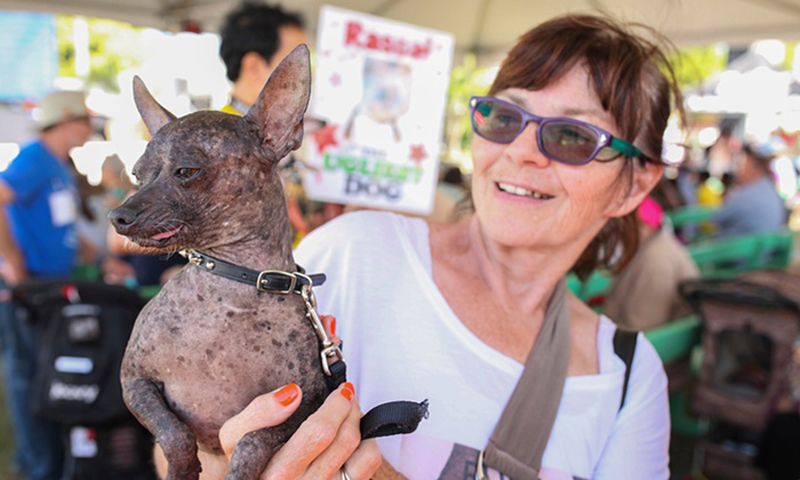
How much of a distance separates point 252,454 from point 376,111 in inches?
83.5

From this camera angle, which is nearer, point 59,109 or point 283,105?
point 283,105

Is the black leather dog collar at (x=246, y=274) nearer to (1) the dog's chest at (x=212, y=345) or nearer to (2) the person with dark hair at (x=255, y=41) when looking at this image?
(1) the dog's chest at (x=212, y=345)

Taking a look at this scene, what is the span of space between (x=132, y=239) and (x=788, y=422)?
147 inches

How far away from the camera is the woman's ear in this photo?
173 centimetres

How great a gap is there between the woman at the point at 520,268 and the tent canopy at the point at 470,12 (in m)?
3.36

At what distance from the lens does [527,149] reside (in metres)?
1.50

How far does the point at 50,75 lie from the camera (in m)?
6.54

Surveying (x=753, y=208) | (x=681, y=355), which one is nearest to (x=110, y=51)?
(x=753, y=208)

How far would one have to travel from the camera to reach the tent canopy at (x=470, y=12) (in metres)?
5.21

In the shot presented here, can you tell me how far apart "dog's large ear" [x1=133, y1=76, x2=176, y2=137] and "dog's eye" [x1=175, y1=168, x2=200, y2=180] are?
142mm

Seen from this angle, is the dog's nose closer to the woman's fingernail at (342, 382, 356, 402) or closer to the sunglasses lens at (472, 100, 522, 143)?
the woman's fingernail at (342, 382, 356, 402)

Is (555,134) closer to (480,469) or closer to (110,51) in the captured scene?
(480,469)

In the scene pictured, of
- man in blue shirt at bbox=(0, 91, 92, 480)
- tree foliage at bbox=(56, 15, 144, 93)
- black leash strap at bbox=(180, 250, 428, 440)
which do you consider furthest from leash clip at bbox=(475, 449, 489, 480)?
tree foliage at bbox=(56, 15, 144, 93)

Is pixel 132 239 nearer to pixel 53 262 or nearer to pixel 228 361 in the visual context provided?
pixel 228 361
